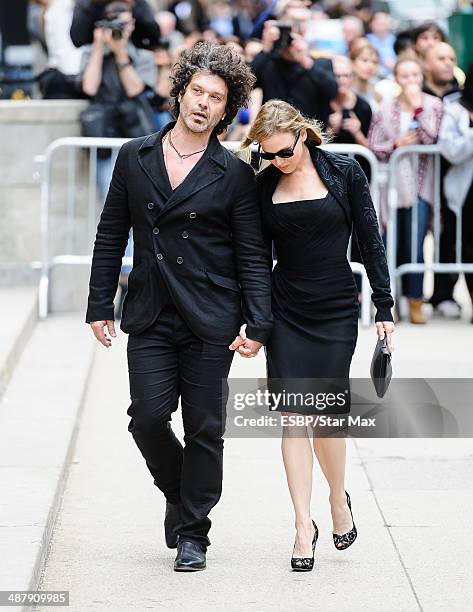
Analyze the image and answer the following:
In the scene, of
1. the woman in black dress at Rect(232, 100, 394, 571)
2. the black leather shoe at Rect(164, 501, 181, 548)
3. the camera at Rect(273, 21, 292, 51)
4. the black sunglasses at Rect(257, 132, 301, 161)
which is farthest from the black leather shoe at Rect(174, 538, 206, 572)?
the camera at Rect(273, 21, 292, 51)

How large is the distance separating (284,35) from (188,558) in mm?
6086

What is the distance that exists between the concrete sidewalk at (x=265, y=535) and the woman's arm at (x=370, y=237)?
3.16ft

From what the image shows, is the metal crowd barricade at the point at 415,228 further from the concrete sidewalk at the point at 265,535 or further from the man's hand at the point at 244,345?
the man's hand at the point at 244,345

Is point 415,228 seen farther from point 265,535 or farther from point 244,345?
point 244,345

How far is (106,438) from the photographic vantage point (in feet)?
24.2

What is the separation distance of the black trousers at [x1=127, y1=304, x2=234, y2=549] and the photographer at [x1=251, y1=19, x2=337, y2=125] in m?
5.49

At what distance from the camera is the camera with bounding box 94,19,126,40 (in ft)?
34.7

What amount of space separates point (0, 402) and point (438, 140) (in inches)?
164

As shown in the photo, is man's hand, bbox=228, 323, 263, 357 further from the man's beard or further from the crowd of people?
the crowd of people

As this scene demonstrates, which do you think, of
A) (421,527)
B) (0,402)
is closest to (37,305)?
(0,402)

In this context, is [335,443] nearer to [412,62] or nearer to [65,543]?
[65,543]

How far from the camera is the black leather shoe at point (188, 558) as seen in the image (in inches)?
208

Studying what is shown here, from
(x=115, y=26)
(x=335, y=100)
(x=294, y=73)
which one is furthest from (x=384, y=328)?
(x=115, y=26)

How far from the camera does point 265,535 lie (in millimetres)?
5793
